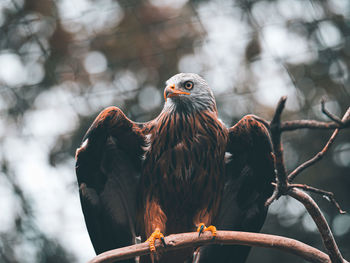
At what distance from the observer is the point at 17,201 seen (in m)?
8.26

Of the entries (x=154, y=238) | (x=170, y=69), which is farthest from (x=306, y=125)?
(x=170, y=69)

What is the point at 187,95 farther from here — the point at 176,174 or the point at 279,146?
the point at 279,146

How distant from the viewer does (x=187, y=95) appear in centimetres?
361

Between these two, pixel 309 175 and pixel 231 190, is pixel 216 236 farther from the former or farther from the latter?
pixel 309 175

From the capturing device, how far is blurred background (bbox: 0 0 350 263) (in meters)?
6.76

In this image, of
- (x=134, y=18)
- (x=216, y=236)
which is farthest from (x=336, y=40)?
(x=216, y=236)

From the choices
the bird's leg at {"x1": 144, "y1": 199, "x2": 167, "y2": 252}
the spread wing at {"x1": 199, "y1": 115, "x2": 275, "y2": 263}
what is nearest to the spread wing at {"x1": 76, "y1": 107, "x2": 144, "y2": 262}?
the bird's leg at {"x1": 144, "y1": 199, "x2": 167, "y2": 252}

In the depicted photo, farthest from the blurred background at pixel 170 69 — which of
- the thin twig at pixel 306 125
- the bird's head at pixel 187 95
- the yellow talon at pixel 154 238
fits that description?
the thin twig at pixel 306 125

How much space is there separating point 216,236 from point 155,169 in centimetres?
74

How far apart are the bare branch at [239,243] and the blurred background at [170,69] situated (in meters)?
4.20

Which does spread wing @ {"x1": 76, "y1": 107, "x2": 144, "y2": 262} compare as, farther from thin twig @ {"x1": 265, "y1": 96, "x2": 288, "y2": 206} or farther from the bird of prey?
thin twig @ {"x1": 265, "y1": 96, "x2": 288, "y2": 206}

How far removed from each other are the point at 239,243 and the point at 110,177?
3.93 ft

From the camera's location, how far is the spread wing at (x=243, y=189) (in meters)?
3.51

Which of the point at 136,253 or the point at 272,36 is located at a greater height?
the point at 272,36
